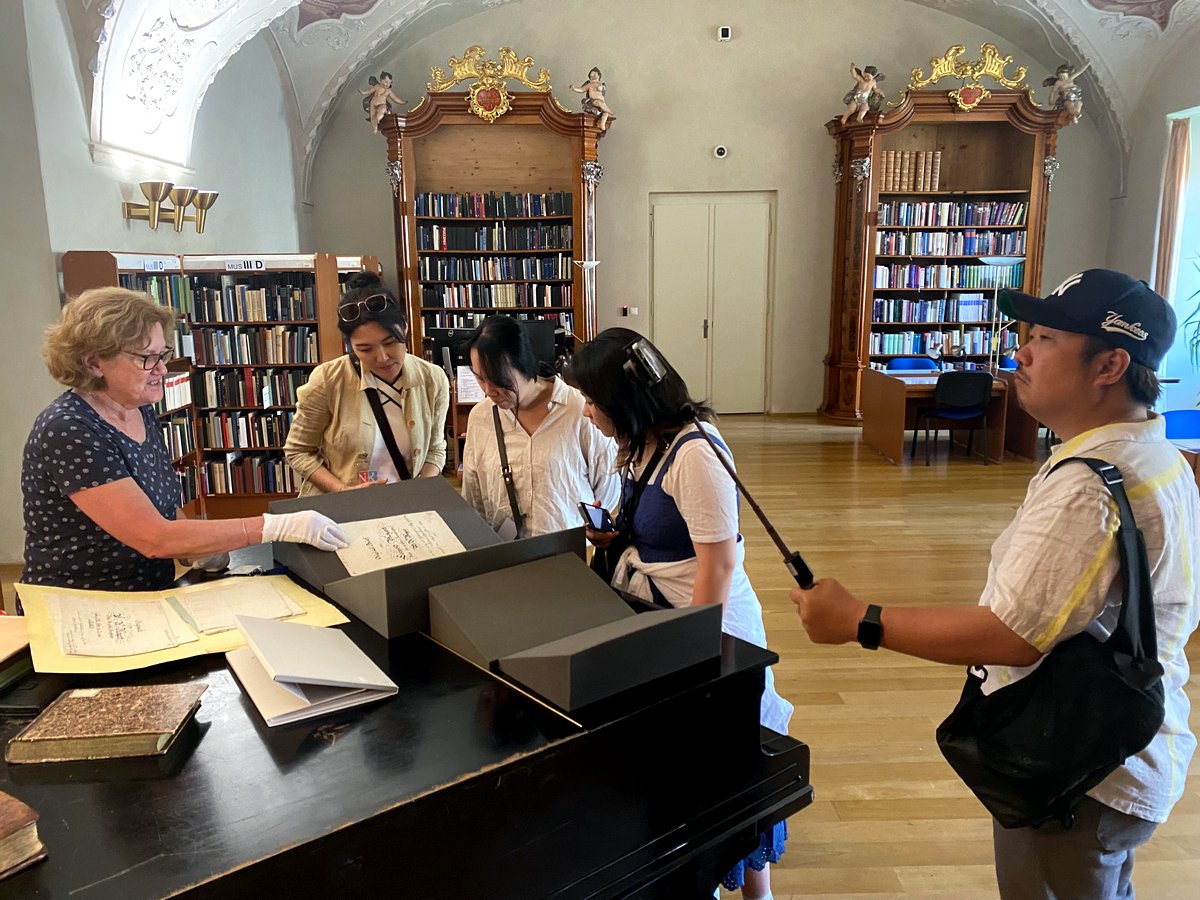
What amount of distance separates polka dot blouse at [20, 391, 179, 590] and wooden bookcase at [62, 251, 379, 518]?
13.1 ft

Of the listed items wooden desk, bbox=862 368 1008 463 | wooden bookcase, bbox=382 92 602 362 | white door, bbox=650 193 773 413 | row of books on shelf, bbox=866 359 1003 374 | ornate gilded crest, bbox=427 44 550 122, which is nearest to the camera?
wooden desk, bbox=862 368 1008 463

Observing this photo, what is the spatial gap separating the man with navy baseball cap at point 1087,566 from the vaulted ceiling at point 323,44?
5.33 m

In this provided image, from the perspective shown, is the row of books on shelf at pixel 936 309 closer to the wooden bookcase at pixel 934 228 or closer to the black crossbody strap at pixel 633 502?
the wooden bookcase at pixel 934 228

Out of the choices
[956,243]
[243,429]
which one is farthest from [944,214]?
[243,429]

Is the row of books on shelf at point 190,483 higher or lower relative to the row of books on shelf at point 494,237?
lower

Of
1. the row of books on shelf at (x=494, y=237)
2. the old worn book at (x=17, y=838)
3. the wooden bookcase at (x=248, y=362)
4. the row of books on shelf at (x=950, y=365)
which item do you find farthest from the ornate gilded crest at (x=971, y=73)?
the old worn book at (x=17, y=838)

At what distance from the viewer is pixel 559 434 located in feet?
7.50

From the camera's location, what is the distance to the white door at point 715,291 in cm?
913

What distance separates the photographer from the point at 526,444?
2.29 meters

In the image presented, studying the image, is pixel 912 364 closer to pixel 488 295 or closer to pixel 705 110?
pixel 705 110

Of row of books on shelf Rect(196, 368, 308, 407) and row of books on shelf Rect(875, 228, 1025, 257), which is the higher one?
row of books on shelf Rect(875, 228, 1025, 257)

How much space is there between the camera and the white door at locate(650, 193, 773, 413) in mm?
9133

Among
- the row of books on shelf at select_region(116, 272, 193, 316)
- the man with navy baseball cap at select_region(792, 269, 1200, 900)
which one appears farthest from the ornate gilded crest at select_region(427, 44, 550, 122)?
the man with navy baseball cap at select_region(792, 269, 1200, 900)

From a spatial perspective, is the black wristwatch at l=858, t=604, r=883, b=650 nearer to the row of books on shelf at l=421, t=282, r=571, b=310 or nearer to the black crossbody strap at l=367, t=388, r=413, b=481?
the black crossbody strap at l=367, t=388, r=413, b=481
